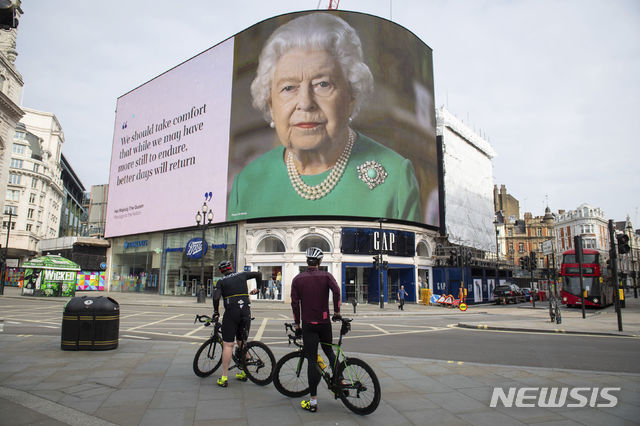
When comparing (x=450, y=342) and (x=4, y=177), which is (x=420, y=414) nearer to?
(x=450, y=342)

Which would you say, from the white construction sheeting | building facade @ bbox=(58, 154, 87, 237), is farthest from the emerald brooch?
building facade @ bbox=(58, 154, 87, 237)

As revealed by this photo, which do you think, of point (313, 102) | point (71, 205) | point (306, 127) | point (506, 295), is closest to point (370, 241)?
point (306, 127)

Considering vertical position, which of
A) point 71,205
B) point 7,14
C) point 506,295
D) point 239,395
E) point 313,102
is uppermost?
point 71,205

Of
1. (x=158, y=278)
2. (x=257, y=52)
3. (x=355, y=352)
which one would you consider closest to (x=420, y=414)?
(x=355, y=352)

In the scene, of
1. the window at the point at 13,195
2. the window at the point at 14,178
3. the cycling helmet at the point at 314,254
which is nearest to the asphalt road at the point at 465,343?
the cycling helmet at the point at 314,254

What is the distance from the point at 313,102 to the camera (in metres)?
33.1

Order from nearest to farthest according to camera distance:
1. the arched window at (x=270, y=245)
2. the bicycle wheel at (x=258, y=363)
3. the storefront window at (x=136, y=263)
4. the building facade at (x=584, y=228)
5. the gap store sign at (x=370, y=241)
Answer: the bicycle wheel at (x=258, y=363), the gap store sign at (x=370, y=241), the arched window at (x=270, y=245), the storefront window at (x=136, y=263), the building facade at (x=584, y=228)

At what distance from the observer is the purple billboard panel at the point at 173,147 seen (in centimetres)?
3900

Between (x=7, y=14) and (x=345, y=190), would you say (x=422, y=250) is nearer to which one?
(x=345, y=190)

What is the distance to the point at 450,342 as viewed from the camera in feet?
37.0

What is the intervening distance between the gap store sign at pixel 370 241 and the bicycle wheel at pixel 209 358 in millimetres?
26702

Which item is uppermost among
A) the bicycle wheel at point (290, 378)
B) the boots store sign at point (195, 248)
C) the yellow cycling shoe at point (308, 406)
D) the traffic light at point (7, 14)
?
the traffic light at point (7, 14)

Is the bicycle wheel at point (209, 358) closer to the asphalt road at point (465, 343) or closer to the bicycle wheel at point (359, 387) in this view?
the bicycle wheel at point (359, 387)

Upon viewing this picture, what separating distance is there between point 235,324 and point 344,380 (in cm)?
200
